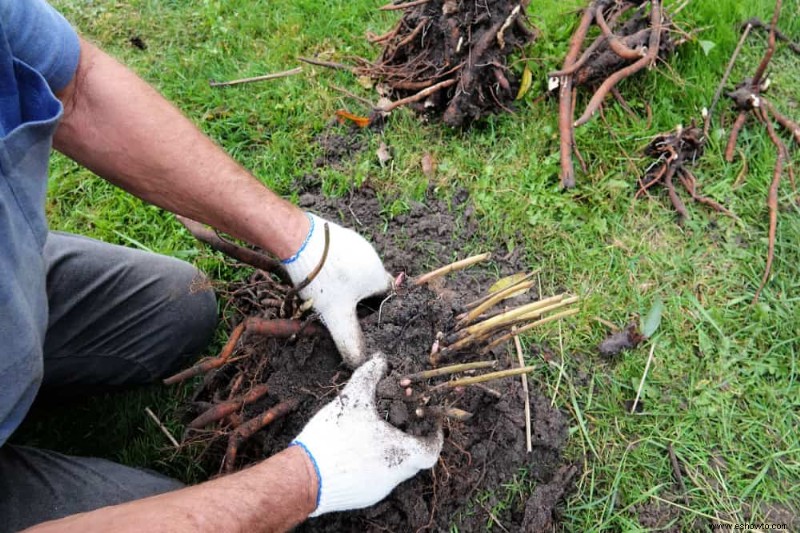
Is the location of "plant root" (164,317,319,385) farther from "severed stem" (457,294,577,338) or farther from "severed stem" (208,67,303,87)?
"severed stem" (208,67,303,87)

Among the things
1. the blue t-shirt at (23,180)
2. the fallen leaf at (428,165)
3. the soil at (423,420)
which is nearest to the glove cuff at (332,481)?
the soil at (423,420)

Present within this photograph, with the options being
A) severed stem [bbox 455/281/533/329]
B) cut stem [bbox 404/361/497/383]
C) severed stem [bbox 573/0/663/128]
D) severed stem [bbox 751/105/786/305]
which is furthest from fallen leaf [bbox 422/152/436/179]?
severed stem [bbox 751/105/786/305]

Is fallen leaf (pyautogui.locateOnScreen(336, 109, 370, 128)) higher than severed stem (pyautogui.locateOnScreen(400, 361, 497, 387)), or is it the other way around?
fallen leaf (pyautogui.locateOnScreen(336, 109, 370, 128))

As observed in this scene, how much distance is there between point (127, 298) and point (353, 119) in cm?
133

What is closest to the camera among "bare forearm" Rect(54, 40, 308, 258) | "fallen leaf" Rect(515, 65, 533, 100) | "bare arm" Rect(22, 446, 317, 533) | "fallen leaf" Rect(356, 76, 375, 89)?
"bare arm" Rect(22, 446, 317, 533)

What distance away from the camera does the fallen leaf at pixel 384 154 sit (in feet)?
8.89

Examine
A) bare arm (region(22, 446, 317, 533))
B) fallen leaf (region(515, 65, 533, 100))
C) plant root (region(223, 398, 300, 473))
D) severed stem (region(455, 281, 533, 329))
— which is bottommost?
plant root (region(223, 398, 300, 473))

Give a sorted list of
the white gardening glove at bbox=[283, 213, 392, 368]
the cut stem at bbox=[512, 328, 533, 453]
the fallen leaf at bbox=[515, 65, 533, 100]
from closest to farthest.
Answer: the white gardening glove at bbox=[283, 213, 392, 368] < the cut stem at bbox=[512, 328, 533, 453] < the fallen leaf at bbox=[515, 65, 533, 100]

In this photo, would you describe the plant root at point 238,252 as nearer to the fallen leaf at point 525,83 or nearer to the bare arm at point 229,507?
the bare arm at point 229,507

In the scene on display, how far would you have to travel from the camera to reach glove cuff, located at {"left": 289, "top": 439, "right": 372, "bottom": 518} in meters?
1.61

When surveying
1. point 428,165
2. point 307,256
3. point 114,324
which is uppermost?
point 307,256

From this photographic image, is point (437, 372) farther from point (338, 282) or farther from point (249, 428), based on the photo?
point (249, 428)

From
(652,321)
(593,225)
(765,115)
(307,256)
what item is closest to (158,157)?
(307,256)

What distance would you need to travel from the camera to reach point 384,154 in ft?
8.93
